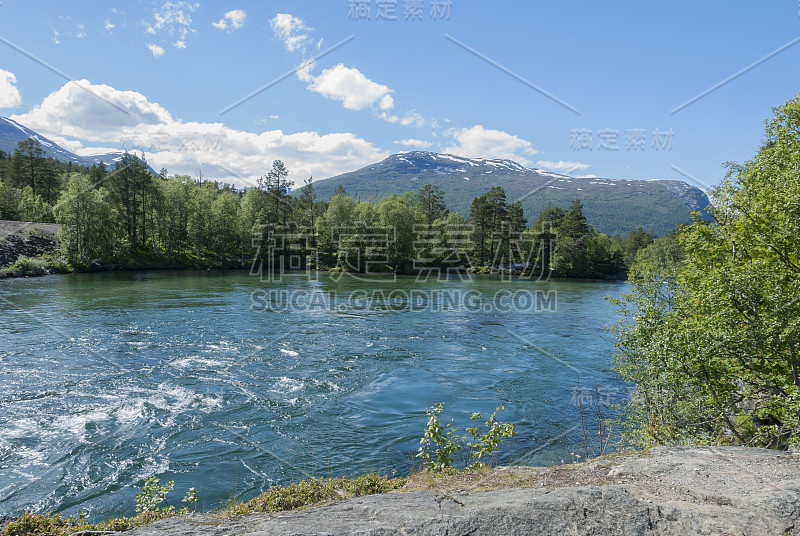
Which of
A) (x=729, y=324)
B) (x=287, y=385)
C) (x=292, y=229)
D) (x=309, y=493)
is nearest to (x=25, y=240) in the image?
(x=292, y=229)

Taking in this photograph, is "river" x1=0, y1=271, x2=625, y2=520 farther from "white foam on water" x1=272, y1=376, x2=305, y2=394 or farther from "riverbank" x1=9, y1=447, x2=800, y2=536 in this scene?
"riverbank" x1=9, y1=447, x2=800, y2=536

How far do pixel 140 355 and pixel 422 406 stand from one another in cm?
1570

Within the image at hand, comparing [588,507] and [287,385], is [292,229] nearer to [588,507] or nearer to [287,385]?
[287,385]

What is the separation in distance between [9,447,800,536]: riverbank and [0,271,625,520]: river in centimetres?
481

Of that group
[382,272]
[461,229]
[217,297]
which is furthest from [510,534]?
[461,229]

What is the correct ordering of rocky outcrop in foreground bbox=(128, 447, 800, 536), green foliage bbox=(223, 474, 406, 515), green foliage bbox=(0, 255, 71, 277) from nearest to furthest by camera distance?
rocky outcrop in foreground bbox=(128, 447, 800, 536) → green foliage bbox=(223, 474, 406, 515) → green foliage bbox=(0, 255, 71, 277)

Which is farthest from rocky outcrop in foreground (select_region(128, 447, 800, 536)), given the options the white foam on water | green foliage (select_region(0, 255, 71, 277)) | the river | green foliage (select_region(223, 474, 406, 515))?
green foliage (select_region(0, 255, 71, 277))

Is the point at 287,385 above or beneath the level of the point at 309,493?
beneath

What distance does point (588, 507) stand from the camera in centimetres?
610

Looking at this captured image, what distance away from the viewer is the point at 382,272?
93.3 meters

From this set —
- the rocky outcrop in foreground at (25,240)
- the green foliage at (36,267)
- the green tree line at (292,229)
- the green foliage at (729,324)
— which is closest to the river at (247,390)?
the green foliage at (729,324)

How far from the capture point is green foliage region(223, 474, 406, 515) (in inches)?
310

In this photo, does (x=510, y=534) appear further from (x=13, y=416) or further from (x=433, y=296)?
(x=433, y=296)

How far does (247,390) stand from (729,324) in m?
17.0
